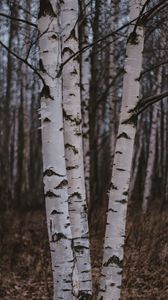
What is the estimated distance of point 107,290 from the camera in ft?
13.5

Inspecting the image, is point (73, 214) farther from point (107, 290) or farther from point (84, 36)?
point (84, 36)

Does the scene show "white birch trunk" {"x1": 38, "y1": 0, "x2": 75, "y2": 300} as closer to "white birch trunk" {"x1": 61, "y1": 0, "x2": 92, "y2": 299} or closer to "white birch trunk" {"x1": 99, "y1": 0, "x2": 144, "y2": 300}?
"white birch trunk" {"x1": 61, "y1": 0, "x2": 92, "y2": 299}

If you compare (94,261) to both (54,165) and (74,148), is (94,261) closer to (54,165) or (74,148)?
(74,148)

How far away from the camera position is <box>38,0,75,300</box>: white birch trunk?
3469mm

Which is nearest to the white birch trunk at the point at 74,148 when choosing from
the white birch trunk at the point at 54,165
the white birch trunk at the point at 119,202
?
the white birch trunk at the point at 119,202

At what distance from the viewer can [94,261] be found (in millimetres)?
7410

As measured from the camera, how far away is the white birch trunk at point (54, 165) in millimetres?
3469

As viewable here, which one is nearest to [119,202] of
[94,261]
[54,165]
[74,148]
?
[74,148]

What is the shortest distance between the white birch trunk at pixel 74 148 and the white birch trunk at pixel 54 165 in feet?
1.76

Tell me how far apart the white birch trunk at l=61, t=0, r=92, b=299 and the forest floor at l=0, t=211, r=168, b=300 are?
202 cm

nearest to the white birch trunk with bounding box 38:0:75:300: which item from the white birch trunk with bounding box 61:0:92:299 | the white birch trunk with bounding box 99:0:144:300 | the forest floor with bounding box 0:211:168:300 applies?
the white birch trunk with bounding box 61:0:92:299

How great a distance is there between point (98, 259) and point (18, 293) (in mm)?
1572

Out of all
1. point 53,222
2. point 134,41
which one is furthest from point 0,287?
point 134,41

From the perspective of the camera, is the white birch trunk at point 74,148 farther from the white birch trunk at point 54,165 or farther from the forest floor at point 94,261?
the forest floor at point 94,261
